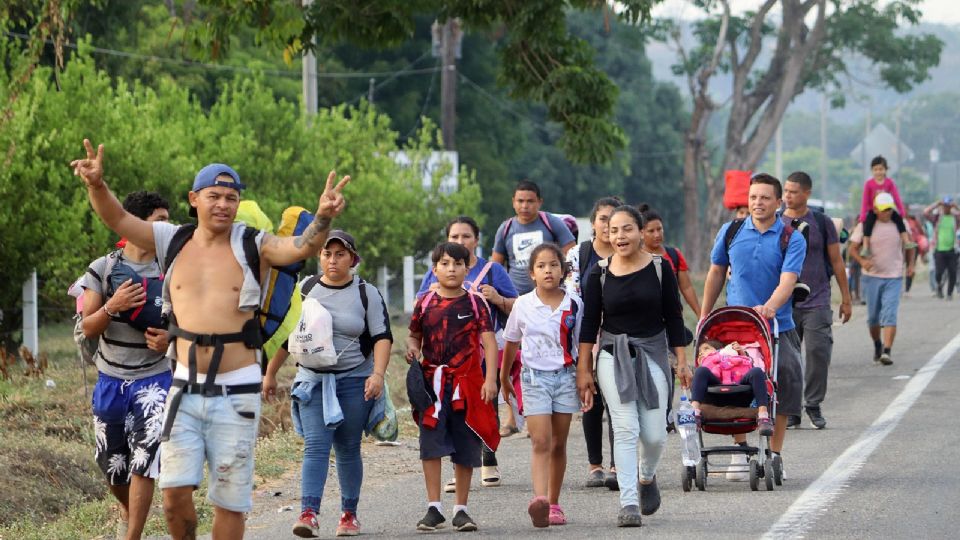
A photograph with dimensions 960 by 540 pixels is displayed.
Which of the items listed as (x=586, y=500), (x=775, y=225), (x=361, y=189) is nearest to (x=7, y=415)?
(x=586, y=500)

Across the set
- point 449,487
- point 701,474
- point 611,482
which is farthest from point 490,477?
point 701,474

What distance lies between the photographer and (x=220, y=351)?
7.23 meters

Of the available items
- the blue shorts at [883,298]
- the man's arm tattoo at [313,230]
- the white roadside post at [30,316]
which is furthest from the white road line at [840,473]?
the white roadside post at [30,316]

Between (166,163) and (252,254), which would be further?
(166,163)

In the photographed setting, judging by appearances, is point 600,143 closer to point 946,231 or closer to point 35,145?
point 35,145

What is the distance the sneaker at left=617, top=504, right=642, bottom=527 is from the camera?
8984mm

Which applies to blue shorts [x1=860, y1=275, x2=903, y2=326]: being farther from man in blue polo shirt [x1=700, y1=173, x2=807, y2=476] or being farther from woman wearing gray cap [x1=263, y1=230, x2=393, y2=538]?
woman wearing gray cap [x1=263, y1=230, x2=393, y2=538]

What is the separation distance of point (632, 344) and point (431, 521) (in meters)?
1.46

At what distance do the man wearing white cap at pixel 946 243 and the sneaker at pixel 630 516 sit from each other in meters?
22.7

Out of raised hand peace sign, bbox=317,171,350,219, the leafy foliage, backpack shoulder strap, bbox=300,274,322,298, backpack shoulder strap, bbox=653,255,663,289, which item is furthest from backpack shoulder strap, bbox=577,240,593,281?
the leafy foliage

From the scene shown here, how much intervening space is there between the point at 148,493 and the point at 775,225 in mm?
4978

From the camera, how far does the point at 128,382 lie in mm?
8297

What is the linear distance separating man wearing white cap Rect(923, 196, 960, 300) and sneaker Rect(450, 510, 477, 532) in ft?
75.0

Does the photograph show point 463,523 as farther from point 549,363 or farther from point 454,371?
point 549,363
